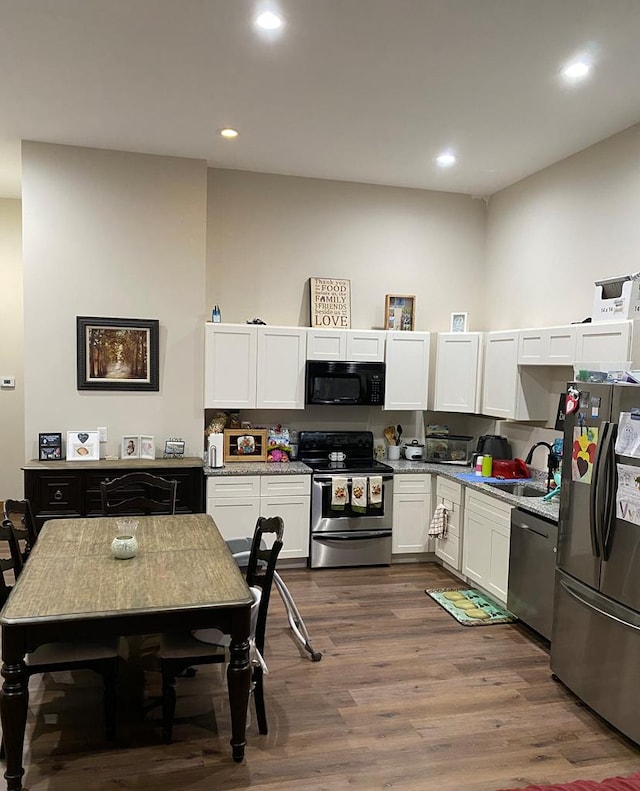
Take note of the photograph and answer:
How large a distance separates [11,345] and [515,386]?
195 inches

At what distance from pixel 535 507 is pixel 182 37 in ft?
10.9

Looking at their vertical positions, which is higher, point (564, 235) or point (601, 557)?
point (564, 235)

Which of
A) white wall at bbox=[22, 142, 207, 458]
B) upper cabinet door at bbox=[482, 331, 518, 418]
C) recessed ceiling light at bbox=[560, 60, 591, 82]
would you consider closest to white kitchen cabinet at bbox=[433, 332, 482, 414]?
upper cabinet door at bbox=[482, 331, 518, 418]

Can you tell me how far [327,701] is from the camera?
3127 millimetres

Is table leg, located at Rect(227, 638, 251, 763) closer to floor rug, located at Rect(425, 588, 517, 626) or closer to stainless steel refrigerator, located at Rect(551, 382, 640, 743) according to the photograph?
stainless steel refrigerator, located at Rect(551, 382, 640, 743)

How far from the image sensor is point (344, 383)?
529 centimetres

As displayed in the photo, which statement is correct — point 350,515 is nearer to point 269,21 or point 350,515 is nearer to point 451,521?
point 451,521

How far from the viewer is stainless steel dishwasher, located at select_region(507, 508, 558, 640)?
3680 mm

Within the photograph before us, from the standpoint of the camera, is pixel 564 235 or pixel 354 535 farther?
pixel 354 535

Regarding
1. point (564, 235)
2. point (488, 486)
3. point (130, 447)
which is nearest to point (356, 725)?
point (488, 486)

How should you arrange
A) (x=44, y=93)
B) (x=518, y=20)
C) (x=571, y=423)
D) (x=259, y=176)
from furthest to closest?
(x=259, y=176) → (x=44, y=93) → (x=571, y=423) → (x=518, y=20)

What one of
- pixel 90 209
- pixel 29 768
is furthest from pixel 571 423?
pixel 90 209

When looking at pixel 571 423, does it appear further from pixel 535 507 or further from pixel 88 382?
pixel 88 382

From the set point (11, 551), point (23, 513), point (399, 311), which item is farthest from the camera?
point (399, 311)
